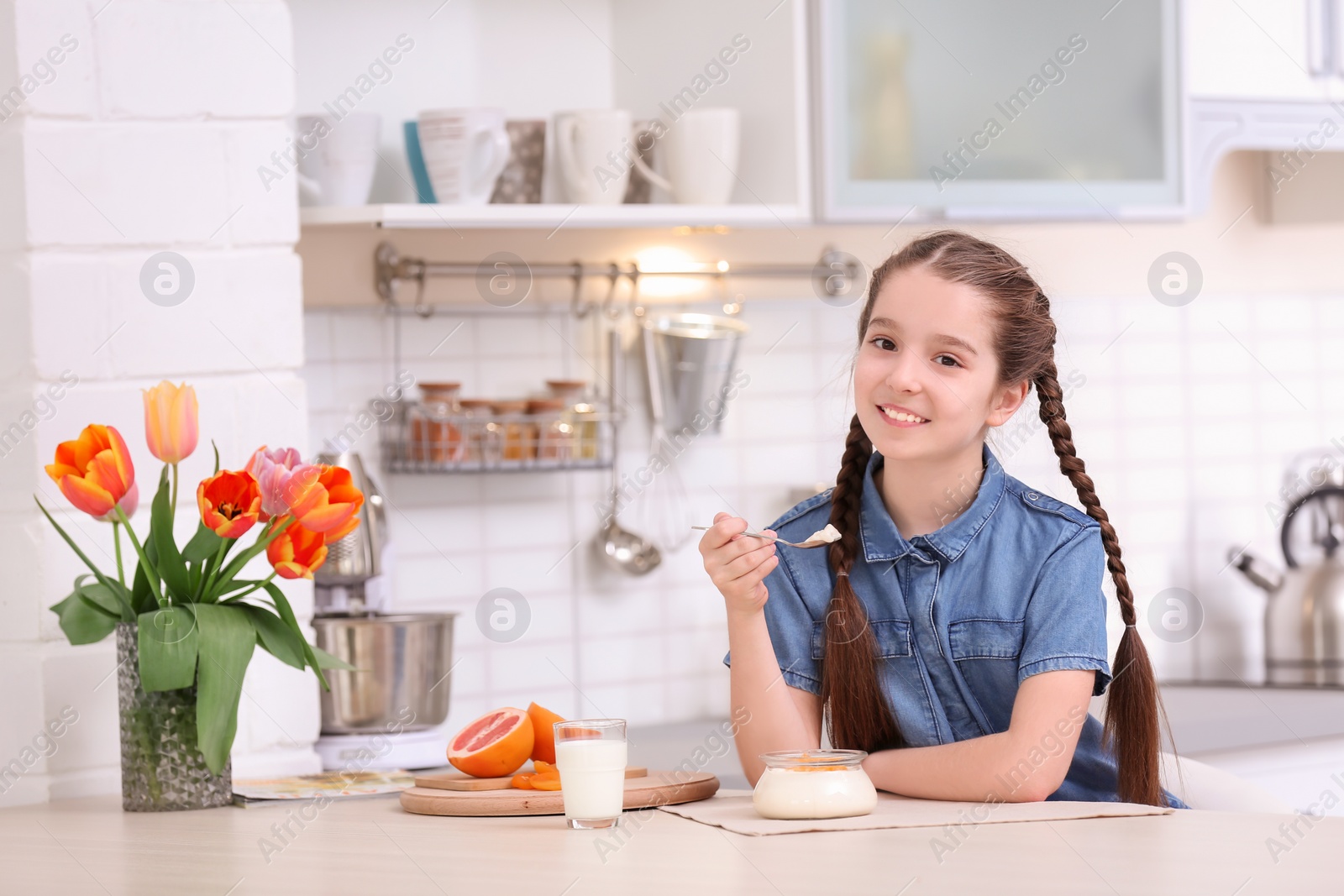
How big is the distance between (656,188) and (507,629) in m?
0.67

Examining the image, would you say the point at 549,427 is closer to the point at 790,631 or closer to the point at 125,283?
the point at 125,283

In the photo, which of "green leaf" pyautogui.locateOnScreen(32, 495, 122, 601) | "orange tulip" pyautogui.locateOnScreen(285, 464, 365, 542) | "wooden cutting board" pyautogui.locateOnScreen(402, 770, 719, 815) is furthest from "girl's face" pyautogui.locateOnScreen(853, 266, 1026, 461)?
"green leaf" pyautogui.locateOnScreen(32, 495, 122, 601)

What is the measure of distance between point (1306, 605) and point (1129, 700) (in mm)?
1365

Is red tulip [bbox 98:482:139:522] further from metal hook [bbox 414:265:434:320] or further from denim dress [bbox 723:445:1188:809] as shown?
metal hook [bbox 414:265:434:320]

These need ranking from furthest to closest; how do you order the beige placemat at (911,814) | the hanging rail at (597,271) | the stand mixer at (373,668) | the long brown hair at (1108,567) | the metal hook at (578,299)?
the metal hook at (578,299), the hanging rail at (597,271), the stand mixer at (373,668), the long brown hair at (1108,567), the beige placemat at (911,814)

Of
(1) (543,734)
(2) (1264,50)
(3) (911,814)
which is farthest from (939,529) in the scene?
(2) (1264,50)

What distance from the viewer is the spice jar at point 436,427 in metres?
2.13

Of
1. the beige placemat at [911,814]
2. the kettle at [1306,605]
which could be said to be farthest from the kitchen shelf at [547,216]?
the kettle at [1306,605]

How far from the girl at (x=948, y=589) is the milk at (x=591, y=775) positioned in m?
0.19

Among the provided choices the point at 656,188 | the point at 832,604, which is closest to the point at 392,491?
the point at 656,188

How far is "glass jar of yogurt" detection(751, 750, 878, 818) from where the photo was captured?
3.79 ft

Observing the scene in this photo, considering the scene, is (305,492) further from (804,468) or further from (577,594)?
(804,468)

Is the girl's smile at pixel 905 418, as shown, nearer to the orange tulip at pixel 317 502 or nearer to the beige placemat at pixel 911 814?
the beige placemat at pixel 911 814

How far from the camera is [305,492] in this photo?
136cm
